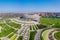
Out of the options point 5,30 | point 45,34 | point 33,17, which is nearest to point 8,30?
point 5,30

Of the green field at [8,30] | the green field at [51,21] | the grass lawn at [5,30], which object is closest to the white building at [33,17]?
the green field at [51,21]

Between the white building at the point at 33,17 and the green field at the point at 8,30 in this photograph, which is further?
the white building at the point at 33,17

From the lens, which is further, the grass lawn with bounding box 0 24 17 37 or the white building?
the white building

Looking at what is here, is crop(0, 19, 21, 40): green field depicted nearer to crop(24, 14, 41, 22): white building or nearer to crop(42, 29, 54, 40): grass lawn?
crop(24, 14, 41, 22): white building

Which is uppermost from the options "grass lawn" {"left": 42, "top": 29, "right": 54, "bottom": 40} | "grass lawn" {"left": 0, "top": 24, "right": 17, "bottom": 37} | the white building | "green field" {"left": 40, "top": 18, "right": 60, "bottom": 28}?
the white building

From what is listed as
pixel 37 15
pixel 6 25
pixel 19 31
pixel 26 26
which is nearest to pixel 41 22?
pixel 37 15

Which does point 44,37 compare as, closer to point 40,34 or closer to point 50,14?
point 40,34

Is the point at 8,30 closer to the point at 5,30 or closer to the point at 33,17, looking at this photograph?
the point at 5,30

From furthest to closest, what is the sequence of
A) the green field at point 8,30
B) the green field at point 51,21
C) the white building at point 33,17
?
the white building at point 33,17, the green field at point 51,21, the green field at point 8,30

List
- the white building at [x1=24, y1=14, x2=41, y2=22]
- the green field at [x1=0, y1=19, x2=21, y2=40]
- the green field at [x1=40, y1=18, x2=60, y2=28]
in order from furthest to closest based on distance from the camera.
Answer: the white building at [x1=24, y1=14, x2=41, y2=22]
the green field at [x1=40, y1=18, x2=60, y2=28]
the green field at [x1=0, y1=19, x2=21, y2=40]

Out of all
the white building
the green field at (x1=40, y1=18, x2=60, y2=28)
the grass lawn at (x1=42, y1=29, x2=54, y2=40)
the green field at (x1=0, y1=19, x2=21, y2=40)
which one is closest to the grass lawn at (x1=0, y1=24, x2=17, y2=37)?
the green field at (x1=0, y1=19, x2=21, y2=40)

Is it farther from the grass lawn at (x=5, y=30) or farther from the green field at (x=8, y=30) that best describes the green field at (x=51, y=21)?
the grass lawn at (x=5, y=30)
